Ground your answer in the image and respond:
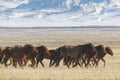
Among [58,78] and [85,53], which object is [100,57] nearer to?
[85,53]

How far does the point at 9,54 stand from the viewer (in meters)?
30.2

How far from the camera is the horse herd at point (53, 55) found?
2923 cm

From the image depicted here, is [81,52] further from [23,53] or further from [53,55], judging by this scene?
[23,53]

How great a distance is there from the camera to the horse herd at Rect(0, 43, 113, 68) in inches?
1151

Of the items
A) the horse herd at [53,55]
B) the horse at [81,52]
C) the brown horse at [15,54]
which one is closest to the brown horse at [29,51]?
the horse herd at [53,55]

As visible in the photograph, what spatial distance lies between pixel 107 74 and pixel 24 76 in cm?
410

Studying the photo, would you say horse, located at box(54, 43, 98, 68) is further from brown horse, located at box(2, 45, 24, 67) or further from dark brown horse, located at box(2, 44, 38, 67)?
brown horse, located at box(2, 45, 24, 67)

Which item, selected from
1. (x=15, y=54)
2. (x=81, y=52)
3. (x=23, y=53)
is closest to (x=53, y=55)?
(x=81, y=52)

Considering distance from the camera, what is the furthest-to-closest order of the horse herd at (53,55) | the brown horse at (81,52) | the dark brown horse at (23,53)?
the brown horse at (81,52)
the horse herd at (53,55)
the dark brown horse at (23,53)

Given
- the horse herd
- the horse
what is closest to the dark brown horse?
the horse herd

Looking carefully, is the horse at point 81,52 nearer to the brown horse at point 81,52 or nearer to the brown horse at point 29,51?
the brown horse at point 81,52

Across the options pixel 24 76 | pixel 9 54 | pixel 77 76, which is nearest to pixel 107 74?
pixel 77 76

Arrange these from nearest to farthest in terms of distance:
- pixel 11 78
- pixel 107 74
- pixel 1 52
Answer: pixel 11 78
pixel 107 74
pixel 1 52

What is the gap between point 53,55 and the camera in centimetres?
3191
